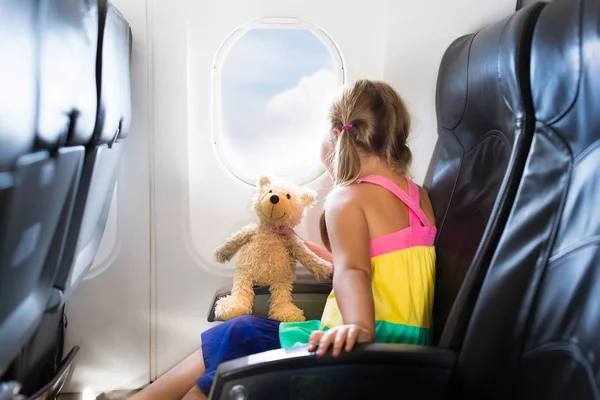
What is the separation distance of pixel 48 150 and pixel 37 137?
9 cm

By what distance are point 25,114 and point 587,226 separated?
0.95 metres

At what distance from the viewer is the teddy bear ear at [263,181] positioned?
5.57 ft

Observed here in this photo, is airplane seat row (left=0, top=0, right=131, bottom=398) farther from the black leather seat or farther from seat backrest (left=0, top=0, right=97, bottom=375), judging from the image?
the black leather seat

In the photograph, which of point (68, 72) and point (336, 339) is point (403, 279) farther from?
point (68, 72)

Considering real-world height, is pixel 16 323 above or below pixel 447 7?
below

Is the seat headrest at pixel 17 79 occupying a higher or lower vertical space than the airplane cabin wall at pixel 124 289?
higher

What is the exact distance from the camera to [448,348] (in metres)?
1.09

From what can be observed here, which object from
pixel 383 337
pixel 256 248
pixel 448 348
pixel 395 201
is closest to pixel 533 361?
pixel 448 348

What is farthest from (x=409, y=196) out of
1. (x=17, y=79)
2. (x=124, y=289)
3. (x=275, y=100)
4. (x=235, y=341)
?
(x=124, y=289)

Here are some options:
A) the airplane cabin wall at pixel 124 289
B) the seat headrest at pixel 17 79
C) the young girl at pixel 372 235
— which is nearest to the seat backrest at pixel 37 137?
the seat headrest at pixel 17 79

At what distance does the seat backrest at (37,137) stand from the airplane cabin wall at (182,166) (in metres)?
0.67

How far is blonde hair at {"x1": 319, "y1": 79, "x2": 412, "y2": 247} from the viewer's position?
1.41 metres

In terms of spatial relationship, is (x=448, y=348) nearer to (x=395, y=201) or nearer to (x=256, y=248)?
(x=395, y=201)

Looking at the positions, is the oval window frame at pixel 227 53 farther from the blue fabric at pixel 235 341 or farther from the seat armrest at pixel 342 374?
the seat armrest at pixel 342 374
